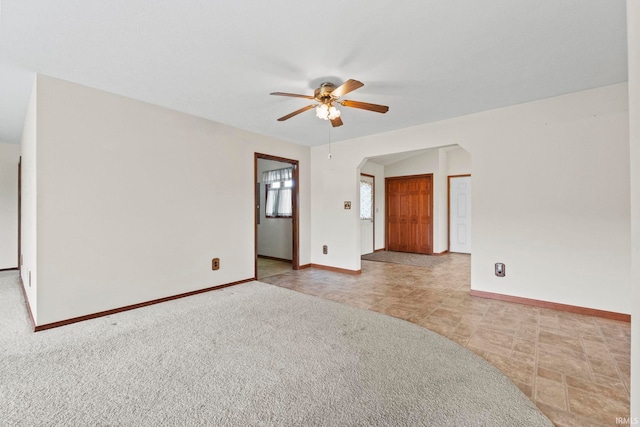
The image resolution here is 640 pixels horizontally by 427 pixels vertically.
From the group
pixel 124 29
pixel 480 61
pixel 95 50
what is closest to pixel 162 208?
pixel 95 50

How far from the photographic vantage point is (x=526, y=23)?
1843 millimetres

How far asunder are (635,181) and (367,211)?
6123 mm

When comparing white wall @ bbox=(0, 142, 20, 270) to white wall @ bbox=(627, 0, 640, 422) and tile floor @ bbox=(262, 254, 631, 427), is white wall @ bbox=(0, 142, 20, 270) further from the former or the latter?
white wall @ bbox=(627, 0, 640, 422)

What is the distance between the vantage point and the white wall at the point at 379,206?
7.06 m

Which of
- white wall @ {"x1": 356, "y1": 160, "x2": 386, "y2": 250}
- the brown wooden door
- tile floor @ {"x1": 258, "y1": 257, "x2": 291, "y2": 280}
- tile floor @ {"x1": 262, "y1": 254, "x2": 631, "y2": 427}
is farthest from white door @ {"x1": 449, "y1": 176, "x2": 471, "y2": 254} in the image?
tile floor @ {"x1": 258, "y1": 257, "x2": 291, "y2": 280}

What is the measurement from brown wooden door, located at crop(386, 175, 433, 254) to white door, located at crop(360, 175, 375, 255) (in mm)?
685

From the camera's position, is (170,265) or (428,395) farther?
(170,265)

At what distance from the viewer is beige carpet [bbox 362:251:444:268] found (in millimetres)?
5664

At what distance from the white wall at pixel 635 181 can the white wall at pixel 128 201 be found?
369 cm

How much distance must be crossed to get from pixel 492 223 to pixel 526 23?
87.2 inches

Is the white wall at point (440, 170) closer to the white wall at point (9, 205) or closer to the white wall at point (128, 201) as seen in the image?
the white wall at point (128, 201)

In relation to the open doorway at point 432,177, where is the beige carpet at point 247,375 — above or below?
below

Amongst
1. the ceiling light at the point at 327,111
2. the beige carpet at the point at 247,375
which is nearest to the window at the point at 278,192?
the ceiling light at the point at 327,111

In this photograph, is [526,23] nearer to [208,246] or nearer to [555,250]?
[555,250]
